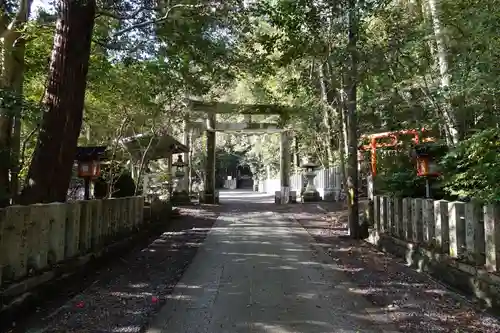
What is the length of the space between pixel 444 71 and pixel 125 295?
6.13 meters

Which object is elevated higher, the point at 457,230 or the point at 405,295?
the point at 457,230

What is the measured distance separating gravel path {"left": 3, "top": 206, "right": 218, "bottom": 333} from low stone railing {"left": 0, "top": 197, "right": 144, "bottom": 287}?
51 cm

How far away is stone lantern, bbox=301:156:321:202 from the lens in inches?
839

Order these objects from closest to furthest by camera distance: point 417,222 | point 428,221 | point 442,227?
1. point 442,227
2. point 428,221
3. point 417,222

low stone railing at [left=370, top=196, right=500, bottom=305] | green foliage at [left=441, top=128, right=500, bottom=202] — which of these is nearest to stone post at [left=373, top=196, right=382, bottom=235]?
low stone railing at [left=370, top=196, right=500, bottom=305]

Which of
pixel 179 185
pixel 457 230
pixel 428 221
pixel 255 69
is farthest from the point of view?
pixel 179 185

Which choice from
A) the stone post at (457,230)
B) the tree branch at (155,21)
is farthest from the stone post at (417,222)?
the tree branch at (155,21)

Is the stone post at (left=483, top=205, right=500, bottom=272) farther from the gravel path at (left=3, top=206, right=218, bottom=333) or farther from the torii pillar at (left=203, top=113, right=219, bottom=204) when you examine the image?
the torii pillar at (left=203, top=113, right=219, bottom=204)

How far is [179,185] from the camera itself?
2167cm

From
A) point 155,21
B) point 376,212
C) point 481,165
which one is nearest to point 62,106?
point 155,21

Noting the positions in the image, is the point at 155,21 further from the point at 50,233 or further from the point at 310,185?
the point at 310,185

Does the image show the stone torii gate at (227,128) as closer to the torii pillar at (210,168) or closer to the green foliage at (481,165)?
the torii pillar at (210,168)

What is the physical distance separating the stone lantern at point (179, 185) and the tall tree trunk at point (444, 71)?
14.4 meters

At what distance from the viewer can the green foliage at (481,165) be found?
4.87m
